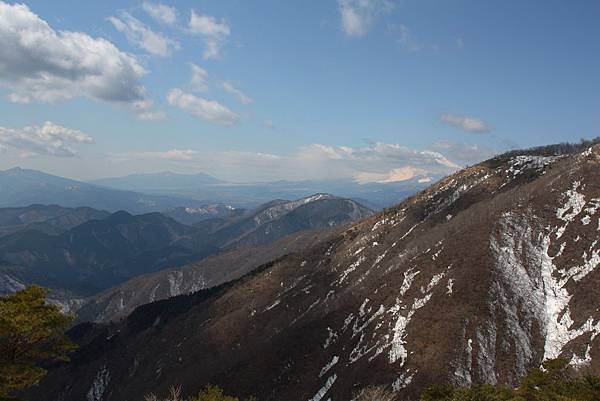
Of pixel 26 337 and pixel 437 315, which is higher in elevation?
pixel 26 337

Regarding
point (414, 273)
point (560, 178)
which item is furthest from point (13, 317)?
point (560, 178)

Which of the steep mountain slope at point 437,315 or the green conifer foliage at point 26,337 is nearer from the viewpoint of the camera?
the green conifer foliage at point 26,337

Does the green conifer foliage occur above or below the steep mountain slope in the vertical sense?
above

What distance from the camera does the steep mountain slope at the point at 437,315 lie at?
85.6 meters

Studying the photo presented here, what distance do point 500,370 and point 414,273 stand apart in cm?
3914

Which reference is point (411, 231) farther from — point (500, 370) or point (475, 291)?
point (500, 370)

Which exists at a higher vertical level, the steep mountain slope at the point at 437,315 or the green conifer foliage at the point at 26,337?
the green conifer foliage at the point at 26,337

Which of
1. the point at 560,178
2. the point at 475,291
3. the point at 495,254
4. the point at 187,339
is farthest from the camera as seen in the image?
the point at 187,339

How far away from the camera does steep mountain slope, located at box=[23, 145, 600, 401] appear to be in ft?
281

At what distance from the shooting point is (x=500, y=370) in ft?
272

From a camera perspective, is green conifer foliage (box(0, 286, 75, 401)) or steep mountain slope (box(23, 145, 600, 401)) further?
steep mountain slope (box(23, 145, 600, 401))

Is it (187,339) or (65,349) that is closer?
(65,349)

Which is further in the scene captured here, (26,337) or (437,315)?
(437,315)

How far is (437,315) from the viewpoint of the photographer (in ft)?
318
